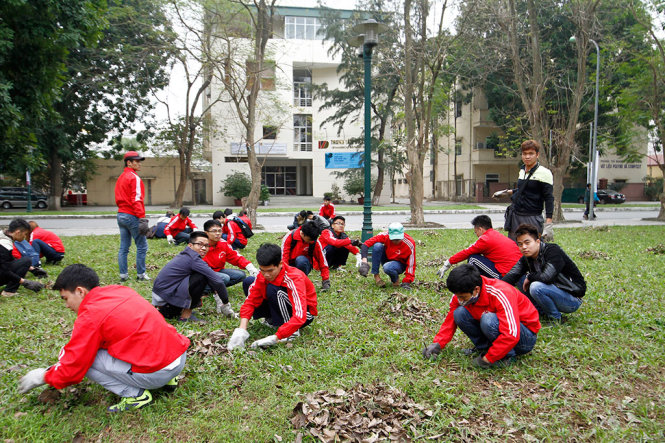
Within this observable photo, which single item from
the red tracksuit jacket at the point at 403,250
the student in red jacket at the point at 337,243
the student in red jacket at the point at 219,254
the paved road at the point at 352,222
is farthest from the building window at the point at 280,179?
the student in red jacket at the point at 219,254

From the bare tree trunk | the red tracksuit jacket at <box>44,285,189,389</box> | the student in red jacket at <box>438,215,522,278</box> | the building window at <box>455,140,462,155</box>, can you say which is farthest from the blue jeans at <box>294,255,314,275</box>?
the building window at <box>455,140,462,155</box>

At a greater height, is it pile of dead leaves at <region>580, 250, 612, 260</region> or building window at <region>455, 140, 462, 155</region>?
building window at <region>455, 140, 462, 155</region>

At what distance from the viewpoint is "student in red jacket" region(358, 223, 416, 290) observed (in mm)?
6281

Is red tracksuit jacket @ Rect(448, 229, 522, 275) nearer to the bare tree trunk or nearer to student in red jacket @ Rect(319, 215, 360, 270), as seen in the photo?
student in red jacket @ Rect(319, 215, 360, 270)

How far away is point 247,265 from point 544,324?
144 inches

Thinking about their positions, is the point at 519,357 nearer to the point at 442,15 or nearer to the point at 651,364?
the point at 651,364

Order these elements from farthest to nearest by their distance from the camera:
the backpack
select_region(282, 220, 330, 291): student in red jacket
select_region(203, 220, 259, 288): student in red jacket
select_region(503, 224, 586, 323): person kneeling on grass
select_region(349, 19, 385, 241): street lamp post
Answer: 1. the backpack
2. select_region(349, 19, 385, 241): street lamp post
3. select_region(282, 220, 330, 291): student in red jacket
4. select_region(203, 220, 259, 288): student in red jacket
5. select_region(503, 224, 586, 323): person kneeling on grass

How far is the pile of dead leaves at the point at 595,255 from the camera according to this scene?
8898 mm

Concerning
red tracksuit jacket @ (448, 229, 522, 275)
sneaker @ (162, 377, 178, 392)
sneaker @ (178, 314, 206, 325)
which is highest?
red tracksuit jacket @ (448, 229, 522, 275)

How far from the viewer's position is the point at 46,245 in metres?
7.91

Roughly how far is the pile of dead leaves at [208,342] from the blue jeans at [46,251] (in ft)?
16.6

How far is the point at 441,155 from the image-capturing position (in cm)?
4234

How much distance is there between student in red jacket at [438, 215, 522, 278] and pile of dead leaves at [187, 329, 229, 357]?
293 cm

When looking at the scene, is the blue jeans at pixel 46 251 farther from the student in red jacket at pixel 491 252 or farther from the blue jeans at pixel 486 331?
the blue jeans at pixel 486 331
